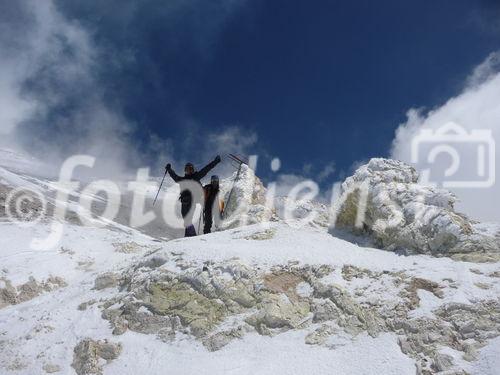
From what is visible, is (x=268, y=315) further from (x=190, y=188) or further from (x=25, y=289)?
(x=25, y=289)

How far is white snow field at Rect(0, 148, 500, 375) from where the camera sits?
980 cm

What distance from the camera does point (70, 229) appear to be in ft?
96.6

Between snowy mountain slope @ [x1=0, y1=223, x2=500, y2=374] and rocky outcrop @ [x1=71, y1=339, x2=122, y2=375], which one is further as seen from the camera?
rocky outcrop @ [x1=71, y1=339, x2=122, y2=375]

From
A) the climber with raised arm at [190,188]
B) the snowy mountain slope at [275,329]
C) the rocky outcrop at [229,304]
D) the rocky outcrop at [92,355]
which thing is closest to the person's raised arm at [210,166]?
the climber with raised arm at [190,188]

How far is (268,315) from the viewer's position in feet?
37.0

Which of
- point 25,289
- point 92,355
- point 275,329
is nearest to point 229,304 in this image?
point 275,329

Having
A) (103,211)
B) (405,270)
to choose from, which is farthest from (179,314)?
(103,211)

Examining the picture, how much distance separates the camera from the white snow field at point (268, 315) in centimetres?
980

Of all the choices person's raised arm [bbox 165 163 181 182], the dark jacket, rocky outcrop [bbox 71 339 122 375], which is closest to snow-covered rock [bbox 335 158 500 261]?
the dark jacket

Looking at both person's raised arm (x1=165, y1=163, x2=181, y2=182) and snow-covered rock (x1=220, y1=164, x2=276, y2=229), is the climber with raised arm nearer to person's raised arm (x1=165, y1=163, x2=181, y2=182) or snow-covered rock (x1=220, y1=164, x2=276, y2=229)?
person's raised arm (x1=165, y1=163, x2=181, y2=182)

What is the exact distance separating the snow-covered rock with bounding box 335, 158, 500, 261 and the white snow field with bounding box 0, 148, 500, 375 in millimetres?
639

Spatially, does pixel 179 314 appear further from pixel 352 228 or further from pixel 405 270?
pixel 352 228

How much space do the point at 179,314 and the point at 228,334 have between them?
1.57 m

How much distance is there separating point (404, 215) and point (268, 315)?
6111mm
